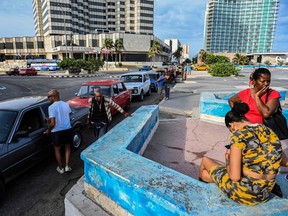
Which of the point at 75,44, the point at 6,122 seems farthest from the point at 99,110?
the point at 75,44

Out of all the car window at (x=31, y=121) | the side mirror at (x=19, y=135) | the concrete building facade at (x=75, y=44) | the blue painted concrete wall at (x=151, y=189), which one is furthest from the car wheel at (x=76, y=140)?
the concrete building facade at (x=75, y=44)

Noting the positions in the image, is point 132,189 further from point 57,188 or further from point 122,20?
point 122,20

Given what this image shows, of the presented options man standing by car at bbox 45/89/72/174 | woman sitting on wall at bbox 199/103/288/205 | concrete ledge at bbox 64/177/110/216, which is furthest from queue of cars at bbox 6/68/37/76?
woman sitting on wall at bbox 199/103/288/205

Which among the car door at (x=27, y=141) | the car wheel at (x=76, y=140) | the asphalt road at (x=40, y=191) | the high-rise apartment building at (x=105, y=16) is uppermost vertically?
the high-rise apartment building at (x=105, y=16)

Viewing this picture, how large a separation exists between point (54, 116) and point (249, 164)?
11.7ft

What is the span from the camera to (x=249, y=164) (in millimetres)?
1817

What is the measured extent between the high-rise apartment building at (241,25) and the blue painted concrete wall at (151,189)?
596 ft

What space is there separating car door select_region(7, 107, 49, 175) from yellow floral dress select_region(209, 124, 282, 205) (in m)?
3.59

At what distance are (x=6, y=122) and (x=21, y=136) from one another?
0.53 metres

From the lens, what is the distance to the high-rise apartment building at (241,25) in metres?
150

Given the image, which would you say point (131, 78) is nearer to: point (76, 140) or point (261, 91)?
point (76, 140)

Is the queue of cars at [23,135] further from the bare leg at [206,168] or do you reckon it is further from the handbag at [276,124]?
the handbag at [276,124]

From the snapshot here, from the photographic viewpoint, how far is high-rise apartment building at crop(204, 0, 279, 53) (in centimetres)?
15000

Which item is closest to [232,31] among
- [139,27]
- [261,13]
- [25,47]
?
[261,13]
